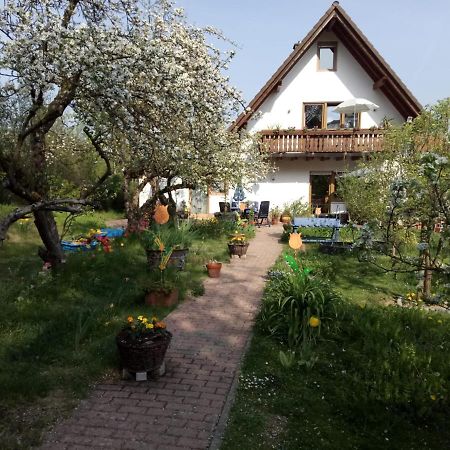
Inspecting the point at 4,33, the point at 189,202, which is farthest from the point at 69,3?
the point at 189,202

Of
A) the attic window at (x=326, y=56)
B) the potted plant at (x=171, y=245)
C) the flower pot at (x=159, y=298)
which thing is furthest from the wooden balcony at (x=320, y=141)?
the flower pot at (x=159, y=298)

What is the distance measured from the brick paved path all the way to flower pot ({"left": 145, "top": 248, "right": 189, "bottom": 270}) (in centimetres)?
219

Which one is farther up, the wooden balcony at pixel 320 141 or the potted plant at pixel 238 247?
the wooden balcony at pixel 320 141

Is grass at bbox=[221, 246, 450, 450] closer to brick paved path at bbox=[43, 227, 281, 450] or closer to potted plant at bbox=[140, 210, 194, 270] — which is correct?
brick paved path at bbox=[43, 227, 281, 450]

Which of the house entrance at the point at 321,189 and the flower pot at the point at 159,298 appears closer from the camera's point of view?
the flower pot at the point at 159,298

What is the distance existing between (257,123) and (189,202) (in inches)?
202

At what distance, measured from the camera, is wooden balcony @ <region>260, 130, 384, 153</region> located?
18984 mm

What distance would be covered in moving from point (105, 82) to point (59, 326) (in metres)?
3.32

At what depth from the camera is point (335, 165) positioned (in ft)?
Answer: 67.9

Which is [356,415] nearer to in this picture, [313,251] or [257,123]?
[313,251]

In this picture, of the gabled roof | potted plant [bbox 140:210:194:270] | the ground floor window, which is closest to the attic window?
the gabled roof

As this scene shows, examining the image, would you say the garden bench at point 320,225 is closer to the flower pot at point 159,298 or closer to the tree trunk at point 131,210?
the tree trunk at point 131,210

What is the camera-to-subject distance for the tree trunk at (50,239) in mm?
7918

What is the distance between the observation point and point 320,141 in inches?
765
